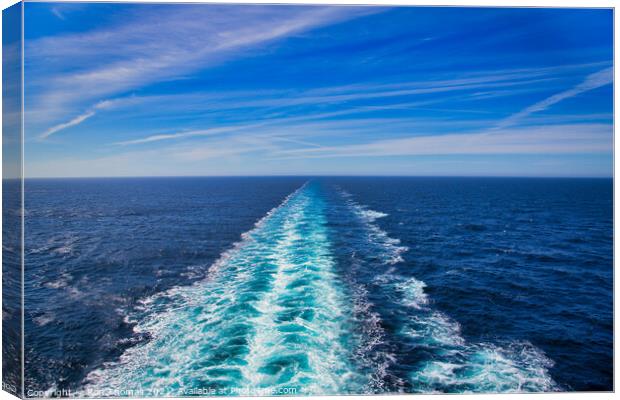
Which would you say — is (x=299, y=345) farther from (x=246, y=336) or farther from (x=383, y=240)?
(x=383, y=240)

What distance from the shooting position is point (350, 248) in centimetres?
2253

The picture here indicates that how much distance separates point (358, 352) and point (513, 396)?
13.7 feet

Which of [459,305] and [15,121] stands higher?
[15,121]

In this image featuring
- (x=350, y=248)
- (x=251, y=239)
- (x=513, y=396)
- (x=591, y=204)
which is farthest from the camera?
(x=591, y=204)

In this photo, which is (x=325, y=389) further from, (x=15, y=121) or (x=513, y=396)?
(x=15, y=121)

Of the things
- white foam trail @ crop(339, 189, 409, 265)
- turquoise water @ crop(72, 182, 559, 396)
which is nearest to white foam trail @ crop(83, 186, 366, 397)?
turquoise water @ crop(72, 182, 559, 396)

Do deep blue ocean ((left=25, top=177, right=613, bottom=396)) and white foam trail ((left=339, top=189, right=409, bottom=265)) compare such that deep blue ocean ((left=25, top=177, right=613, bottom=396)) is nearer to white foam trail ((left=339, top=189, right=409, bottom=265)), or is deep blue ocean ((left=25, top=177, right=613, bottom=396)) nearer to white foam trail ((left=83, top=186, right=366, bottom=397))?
white foam trail ((left=83, top=186, right=366, bottom=397))

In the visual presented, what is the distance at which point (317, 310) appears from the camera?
14.1 m

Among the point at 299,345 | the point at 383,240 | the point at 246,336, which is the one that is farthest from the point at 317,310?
the point at 383,240

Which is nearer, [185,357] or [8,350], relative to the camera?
[8,350]

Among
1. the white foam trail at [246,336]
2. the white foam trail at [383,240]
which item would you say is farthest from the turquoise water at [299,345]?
the white foam trail at [383,240]

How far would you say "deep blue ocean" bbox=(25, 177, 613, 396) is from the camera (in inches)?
420

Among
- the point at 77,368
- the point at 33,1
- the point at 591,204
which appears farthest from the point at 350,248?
the point at 591,204

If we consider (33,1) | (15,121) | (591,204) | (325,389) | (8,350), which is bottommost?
(325,389)
